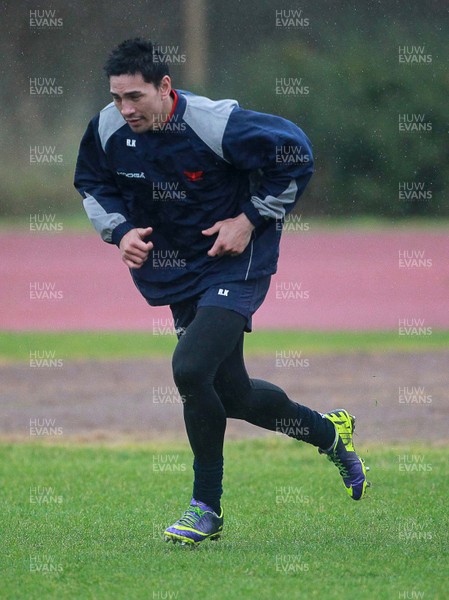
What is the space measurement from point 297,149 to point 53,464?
11.1 ft

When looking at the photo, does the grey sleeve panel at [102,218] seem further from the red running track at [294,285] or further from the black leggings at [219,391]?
the red running track at [294,285]

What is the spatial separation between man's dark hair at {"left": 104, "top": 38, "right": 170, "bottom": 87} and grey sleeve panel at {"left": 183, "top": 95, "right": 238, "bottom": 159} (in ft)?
0.69

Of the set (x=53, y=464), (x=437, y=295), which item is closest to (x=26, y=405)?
(x=53, y=464)

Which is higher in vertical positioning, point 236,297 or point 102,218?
point 102,218

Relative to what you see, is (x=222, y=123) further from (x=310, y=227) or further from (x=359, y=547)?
(x=310, y=227)

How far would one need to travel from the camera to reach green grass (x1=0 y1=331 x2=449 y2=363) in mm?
12812

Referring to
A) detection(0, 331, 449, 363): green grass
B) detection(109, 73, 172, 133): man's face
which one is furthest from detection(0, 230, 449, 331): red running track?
detection(109, 73, 172, 133): man's face

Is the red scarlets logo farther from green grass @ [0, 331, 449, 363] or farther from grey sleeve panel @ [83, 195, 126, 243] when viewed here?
green grass @ [0, 331, 449, 363]

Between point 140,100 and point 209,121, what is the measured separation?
1.07 feet

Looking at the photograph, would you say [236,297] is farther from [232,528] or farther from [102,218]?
[232,528]

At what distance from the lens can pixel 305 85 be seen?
2675 centimetres

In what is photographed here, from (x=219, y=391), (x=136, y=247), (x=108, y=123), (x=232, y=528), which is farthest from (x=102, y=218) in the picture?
(x=232, y=528)

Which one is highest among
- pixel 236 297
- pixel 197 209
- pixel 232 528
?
pixel 197 209

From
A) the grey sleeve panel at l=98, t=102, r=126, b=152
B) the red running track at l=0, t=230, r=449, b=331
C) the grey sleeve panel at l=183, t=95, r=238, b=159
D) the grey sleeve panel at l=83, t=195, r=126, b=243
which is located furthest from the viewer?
the red running track at l=0, t=230, r=449, b=331
